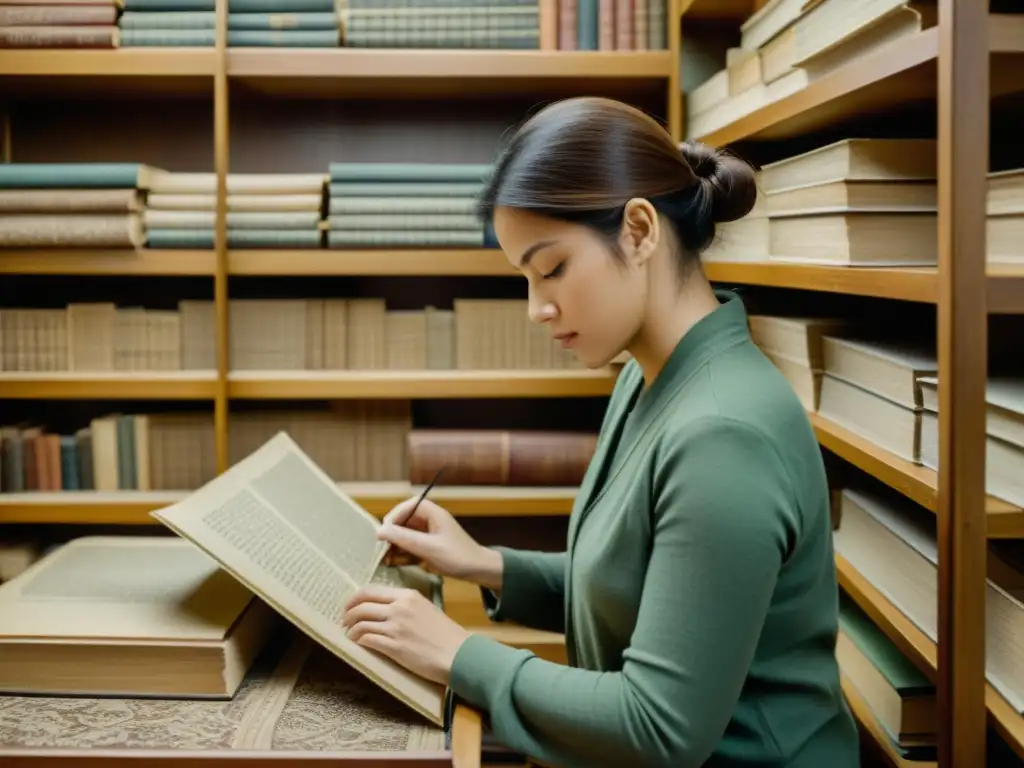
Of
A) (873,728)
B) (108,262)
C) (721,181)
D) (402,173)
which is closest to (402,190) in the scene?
(402,173)

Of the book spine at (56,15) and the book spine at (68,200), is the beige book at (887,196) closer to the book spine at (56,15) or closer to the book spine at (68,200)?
the book spine at (68,200)

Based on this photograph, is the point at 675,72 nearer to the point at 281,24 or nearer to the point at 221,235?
the point at 281,24

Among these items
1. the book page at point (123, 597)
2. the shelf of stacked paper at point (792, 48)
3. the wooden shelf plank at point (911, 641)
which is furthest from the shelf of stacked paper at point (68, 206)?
the wooden shelf plank at point (911, 641)

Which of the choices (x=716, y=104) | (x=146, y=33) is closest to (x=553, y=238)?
(x=716, y=104)

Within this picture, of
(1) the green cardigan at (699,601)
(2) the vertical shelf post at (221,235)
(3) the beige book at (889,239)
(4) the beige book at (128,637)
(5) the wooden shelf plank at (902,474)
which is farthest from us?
(2) the vertical shelf post at (221,235)

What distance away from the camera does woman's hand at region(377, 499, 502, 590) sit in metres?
1.17

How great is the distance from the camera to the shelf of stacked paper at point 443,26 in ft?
6.98

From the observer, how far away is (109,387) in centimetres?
213

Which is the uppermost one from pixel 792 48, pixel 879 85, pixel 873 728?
pixel 792 48

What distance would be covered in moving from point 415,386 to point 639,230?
1260 mm

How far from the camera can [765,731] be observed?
92 cm

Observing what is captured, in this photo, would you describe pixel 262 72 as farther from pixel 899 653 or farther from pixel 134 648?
pixel 899 653

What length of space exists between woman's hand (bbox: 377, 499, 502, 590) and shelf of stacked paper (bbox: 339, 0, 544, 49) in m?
1.26

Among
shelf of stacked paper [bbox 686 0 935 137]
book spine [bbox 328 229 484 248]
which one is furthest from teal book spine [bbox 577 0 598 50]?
book spine [bbox 328 229 484 248]
